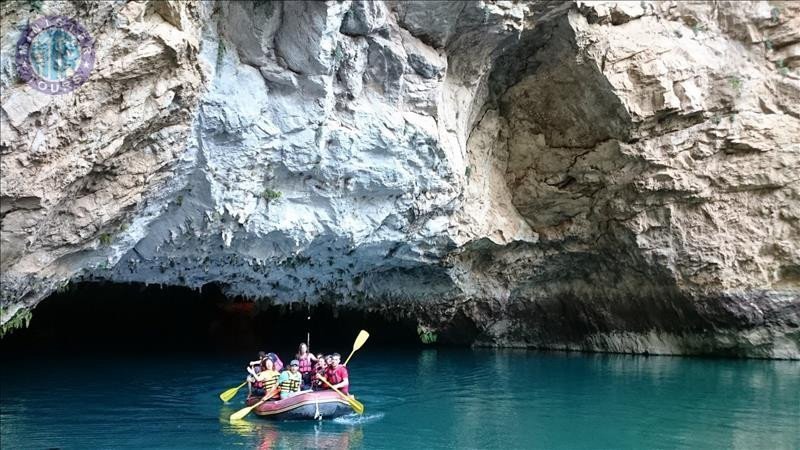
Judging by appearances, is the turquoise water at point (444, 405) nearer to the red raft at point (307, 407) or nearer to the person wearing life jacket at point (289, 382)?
the red raft at point (307, 407)

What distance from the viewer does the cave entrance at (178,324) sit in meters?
20.5

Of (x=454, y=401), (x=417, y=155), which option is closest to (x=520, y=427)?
(x=454, y=401)

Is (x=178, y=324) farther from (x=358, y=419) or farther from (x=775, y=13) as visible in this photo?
(x=775, y=13)

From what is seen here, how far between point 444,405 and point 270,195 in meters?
4.65

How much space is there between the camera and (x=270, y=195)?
12055 mm

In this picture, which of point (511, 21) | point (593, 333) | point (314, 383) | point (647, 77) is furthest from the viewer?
point (593, 333)

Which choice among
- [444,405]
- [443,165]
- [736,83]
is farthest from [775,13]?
[444,405]

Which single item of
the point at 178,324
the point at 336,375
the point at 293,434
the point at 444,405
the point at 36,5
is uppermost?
the point at 36,5

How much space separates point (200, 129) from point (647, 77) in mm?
8975

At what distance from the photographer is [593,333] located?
1914 centimetres

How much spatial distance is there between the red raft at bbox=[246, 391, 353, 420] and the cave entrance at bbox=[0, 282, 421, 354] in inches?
307

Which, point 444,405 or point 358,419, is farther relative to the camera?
point 444,405

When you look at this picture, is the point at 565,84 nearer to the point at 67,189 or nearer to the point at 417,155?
the point at 417,155

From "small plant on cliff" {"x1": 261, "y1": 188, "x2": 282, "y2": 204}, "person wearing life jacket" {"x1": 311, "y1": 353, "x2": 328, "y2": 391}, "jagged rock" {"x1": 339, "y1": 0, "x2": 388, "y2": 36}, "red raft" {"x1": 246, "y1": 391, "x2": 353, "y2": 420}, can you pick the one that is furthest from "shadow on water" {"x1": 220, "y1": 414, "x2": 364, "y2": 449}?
"jagged rock" {"x1": 339, "y1": 0, "x2": 388, "y2": 36}
